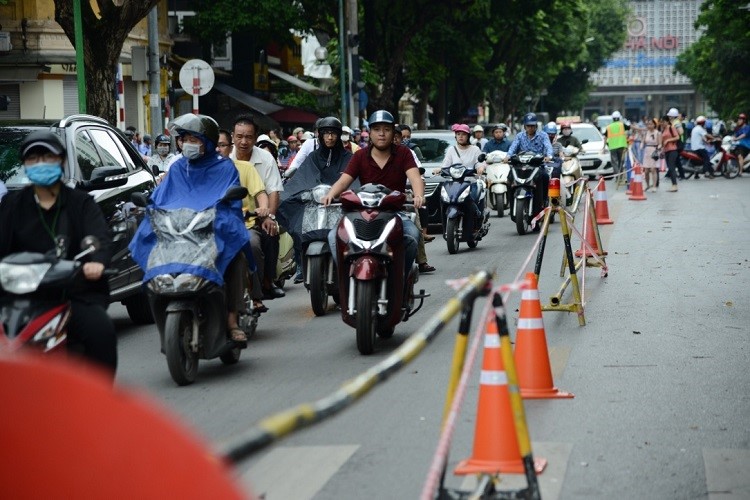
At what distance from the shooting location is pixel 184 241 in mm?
8625

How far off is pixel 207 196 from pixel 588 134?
3387 centimetres

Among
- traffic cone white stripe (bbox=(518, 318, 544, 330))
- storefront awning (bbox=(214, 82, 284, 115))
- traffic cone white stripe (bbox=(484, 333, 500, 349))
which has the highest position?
storefront awning (bbox=(214, 82, 284, 115))

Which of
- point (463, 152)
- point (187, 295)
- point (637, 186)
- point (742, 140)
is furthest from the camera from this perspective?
point (742, 140)

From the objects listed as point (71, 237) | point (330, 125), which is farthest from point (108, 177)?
point (71, 237)

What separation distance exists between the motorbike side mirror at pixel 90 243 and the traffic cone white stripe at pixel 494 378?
2047mm

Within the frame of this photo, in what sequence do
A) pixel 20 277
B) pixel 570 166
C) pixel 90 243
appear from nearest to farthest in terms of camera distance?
pixel 20 277 < pixel 90 243 < pixel 570 166

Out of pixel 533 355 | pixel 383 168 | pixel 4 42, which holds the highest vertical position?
pixel 4 42

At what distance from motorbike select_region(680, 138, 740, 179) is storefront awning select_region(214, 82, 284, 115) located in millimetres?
15122

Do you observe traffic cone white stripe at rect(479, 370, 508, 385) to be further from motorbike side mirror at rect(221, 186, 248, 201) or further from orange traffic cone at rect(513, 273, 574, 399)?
motorbike side mirror at rect(221, 186, 248, 201)

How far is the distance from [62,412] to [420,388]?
587 centimetres

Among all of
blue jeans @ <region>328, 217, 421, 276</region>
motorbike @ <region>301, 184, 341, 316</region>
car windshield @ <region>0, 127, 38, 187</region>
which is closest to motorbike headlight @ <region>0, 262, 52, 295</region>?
blue jeans @ <region>328, 217, 421, 276</region>

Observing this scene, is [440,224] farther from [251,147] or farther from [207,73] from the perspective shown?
[251,147]

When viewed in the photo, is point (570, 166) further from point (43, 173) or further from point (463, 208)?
point (43, 173)

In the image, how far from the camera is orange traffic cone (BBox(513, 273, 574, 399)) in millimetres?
7617
